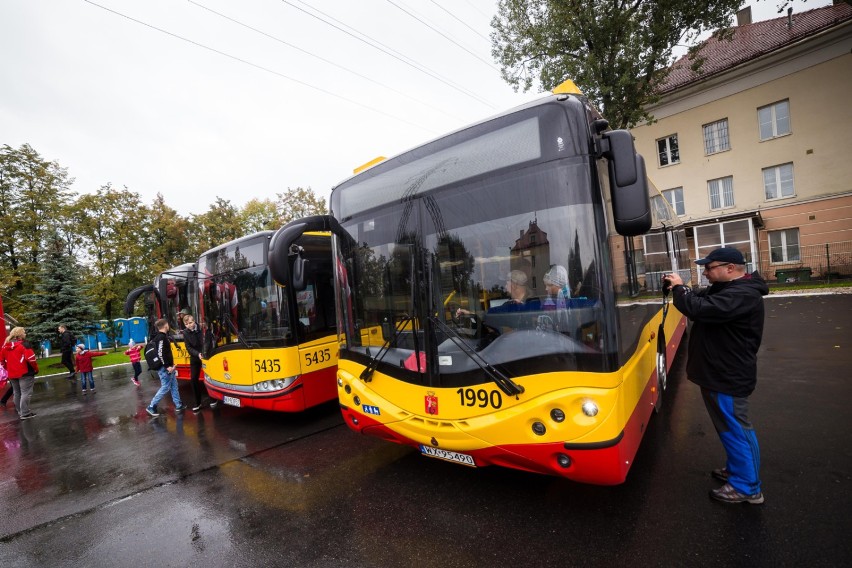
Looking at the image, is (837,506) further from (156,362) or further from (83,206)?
(83,206)

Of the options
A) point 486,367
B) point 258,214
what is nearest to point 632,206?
point 486,367

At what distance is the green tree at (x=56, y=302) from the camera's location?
17562mm

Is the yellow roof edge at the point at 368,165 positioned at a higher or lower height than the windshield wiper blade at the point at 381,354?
higher

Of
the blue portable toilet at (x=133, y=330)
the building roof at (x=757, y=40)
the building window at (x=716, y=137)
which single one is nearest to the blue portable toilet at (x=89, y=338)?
the blue portable toilet at (x=133, y=330)

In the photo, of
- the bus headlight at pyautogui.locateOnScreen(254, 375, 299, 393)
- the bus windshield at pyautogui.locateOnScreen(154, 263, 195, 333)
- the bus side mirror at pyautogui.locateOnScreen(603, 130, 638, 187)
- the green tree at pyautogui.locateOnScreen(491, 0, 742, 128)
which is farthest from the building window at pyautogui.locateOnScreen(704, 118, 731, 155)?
the bus windshield at pyautogui.locateOnScreen(154, 263, 195, 333)

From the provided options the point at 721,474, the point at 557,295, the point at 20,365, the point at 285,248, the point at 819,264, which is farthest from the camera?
the point at 819,264

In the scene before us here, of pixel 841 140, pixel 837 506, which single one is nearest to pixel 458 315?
pixel 837 506

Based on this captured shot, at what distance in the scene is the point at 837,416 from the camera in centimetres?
450

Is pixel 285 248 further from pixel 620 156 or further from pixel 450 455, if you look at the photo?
pixel 620 156

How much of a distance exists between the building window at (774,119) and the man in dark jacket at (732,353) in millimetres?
27632

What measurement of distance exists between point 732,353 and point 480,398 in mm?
1989

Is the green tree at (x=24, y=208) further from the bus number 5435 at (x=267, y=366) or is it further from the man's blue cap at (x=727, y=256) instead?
the man's blue cap at (x=727, y=256)

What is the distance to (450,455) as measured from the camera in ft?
10.3

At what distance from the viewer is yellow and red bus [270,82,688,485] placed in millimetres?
2598
